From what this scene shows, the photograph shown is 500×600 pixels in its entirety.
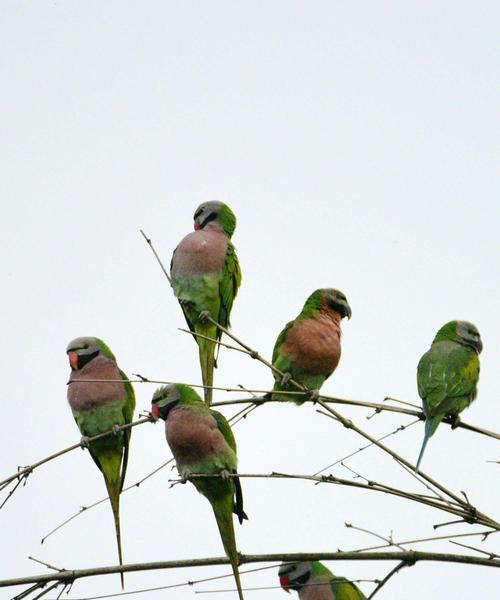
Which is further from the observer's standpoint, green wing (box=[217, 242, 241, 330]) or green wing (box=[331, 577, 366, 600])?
green wing (box=[217, 242, 241, 330])

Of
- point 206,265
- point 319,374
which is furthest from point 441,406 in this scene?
point 206,265

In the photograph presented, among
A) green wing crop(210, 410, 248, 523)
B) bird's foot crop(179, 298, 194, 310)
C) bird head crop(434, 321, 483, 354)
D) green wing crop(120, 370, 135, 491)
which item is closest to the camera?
green wing crop(210, 410, 248, 523)

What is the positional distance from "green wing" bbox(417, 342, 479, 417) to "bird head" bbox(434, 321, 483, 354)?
0.06m

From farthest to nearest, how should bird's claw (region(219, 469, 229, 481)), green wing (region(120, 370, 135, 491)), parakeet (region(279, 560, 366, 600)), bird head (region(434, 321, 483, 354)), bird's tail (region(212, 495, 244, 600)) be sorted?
bird head (region(434, 321, 483, 354)), parakeet (region(279, 560, 366, 600)), green wing (region(120, 370, 135, 491)), bird's tail (region(212, 495, 244, 600)), bird's claw (region(219, 469, 229, 481))

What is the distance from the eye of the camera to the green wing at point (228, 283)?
268 inches

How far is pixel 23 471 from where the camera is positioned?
14.6 feet

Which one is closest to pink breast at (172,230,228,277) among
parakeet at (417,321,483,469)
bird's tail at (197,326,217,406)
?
bird's tail at (197,326,217,406)

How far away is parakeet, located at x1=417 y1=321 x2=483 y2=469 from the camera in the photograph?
618 centimetres

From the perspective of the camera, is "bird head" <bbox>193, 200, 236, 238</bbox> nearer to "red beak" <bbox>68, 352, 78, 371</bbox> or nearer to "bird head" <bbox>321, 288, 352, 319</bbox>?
"bird head" <bbox>321, 288, 352, 319</bbox>

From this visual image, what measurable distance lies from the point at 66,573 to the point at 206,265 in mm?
3090

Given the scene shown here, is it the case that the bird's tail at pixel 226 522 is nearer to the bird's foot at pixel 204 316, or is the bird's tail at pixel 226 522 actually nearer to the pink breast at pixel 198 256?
the bird's foot at pixel 204 316

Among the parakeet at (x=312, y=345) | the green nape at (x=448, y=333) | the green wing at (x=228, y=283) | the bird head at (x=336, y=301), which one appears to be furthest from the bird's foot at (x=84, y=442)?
the green nape at (x=448, y=333)

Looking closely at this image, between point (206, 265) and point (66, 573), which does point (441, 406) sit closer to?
point (206, 265)

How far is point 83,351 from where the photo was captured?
6375mm
